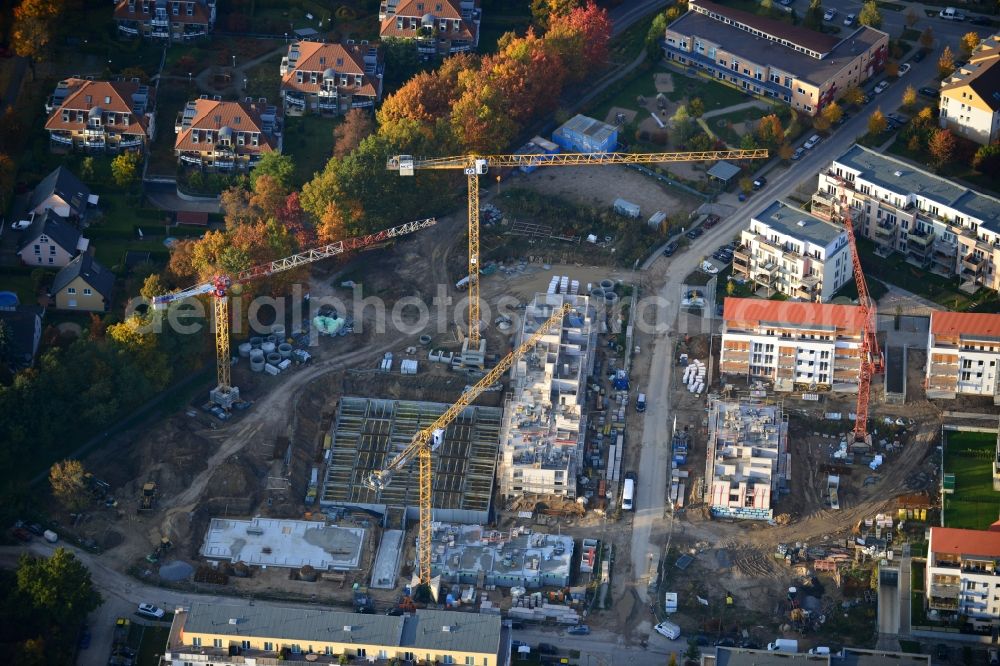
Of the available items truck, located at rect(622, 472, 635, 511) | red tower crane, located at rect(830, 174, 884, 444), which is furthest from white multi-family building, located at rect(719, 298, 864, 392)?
truck, located at rect(622, 472, 635, 511)

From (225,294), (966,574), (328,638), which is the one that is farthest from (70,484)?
(966,574)

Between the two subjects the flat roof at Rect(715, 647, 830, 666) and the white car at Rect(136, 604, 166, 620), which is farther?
the white car at Rect(136, 604, 166, 620)

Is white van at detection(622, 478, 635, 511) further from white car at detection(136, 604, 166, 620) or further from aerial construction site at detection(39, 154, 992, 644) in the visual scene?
white car at detection(136, 604, 166, 620)

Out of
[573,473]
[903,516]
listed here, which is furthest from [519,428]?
[903,516]

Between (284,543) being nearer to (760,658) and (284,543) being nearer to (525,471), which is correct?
(525,471)

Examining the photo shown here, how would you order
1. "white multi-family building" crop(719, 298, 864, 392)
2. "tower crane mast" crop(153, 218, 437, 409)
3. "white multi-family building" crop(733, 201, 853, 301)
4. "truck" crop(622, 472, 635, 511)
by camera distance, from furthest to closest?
"white multi-family building" crop(733, 201, 853, 301) < "white multi-family building" crop(719, 298, 864, 392) < "tower crane mast" crop(153, 218, 437, 409) < "truck" crop(622, 472, 635, 511)

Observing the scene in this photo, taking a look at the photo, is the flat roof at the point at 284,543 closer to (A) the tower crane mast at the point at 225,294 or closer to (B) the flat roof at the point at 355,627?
(B) the flat roof at the point at 355,627
